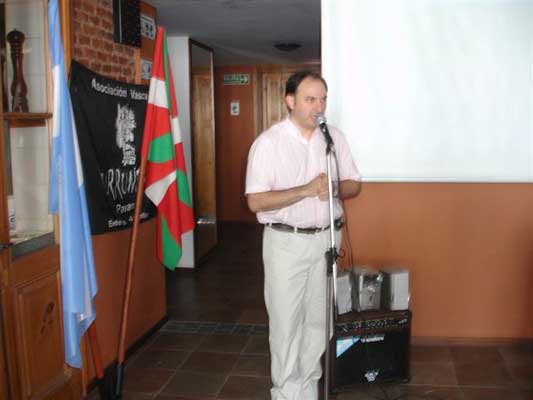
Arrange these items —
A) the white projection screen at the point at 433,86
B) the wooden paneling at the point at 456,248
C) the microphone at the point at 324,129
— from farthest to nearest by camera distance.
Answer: the wooden paneling at the point at 456,248 < the white projection screen at the point at 433,86 < the microphone at the point at 324,129

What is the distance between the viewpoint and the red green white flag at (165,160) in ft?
10.4

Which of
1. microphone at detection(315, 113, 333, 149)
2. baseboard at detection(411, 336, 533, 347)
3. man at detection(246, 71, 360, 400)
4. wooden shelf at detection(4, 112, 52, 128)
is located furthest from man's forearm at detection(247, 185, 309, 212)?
baseboard at detection(411, 336, 533, 347)

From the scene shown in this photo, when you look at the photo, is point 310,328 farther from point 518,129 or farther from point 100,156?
point 518,129

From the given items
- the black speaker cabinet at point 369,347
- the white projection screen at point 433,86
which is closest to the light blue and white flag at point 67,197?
the black speaker cabinet at point 369,347

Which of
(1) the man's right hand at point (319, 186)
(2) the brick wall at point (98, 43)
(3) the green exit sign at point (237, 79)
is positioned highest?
(3) the green exit sign at point (237, 79)

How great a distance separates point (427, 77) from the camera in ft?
12.3

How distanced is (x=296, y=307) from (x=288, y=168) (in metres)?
0.70

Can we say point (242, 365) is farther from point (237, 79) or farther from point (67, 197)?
point (237, 79)

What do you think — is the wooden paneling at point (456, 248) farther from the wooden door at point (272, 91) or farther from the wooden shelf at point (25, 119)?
the wooden door at point (272, 91)

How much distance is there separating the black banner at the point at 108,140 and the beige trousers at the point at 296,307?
1021mm

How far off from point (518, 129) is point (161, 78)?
2.26 metres

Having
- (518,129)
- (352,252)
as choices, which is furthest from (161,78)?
(518,129)


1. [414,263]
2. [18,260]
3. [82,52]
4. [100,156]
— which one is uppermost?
[82,52]

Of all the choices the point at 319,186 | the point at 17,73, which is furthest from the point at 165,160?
the point at 319,186
